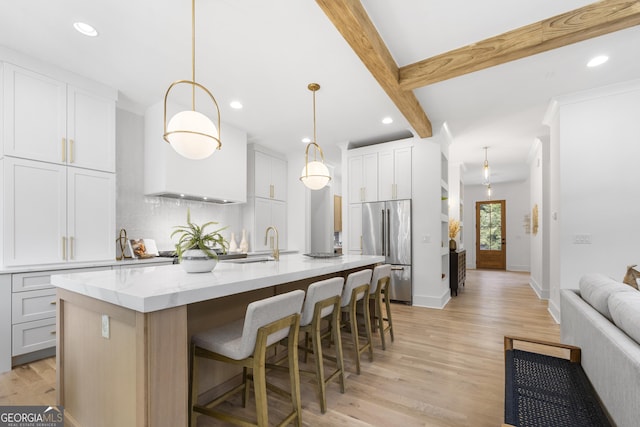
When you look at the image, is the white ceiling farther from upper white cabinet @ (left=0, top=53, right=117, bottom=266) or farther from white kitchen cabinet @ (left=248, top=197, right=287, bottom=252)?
white kitchen cabinet @ (left=248, top=197, right=287, bottom=252)

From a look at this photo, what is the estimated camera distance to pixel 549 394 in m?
1.39

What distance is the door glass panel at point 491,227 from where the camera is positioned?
32.3 feet

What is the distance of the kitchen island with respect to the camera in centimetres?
123

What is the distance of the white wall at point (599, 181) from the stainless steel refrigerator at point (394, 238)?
75.6 inches

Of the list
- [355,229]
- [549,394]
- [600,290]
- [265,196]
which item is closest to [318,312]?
[549,394]

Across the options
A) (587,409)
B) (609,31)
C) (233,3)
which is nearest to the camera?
(587,409)

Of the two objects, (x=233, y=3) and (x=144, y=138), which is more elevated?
(x=233, y=3)

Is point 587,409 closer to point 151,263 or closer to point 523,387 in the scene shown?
point 523,387

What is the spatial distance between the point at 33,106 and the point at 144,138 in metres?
1.29

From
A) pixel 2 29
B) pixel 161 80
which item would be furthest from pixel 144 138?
pixel 2 29

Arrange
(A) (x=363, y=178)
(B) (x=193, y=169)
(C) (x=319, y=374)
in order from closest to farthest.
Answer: (C) (x=319, y=374), (B) (x=193, y=169), (A) (x=363, y=178)

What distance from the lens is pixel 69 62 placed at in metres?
2.89

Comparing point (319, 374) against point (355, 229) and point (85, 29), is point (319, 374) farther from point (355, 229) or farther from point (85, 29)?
point (355, 229)

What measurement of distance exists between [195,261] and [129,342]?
1.95 ft
